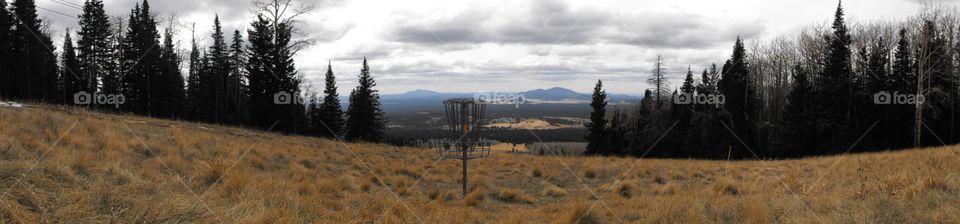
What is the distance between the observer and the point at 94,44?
47.2 meters

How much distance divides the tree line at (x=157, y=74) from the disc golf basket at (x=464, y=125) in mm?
23183

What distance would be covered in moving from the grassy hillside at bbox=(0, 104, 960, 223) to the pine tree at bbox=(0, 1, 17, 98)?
40.3m

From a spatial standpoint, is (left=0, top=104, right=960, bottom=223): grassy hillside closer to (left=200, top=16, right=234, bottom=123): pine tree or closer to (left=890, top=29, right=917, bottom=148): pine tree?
(left=890, top=29, right=917, bottom=148): pine tree

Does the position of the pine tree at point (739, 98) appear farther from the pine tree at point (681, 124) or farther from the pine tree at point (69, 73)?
the pine tree at point (69, 73)

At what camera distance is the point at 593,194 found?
34.6 ft

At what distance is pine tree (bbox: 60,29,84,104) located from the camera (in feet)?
158

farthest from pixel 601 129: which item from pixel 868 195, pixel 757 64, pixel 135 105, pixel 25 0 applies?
pixel 25 0

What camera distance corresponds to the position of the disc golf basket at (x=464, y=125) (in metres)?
9.70

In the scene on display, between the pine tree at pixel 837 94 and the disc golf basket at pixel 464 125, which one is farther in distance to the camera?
the pine tree at pixel 837 94

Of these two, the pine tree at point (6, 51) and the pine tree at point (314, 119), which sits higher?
the pine tree at point (6, 51)

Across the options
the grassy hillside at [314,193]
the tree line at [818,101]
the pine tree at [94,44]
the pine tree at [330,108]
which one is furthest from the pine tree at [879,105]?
the pine tree at [94,44]

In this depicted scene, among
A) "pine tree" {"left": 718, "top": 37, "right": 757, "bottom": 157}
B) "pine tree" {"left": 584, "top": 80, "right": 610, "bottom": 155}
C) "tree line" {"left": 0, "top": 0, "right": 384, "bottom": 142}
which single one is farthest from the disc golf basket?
"pine tree" {"left": 584, "top": 80, "right": 610, "bottom": 155}

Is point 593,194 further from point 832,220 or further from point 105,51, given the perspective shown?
point 105,51

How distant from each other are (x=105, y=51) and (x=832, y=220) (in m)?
57.7
